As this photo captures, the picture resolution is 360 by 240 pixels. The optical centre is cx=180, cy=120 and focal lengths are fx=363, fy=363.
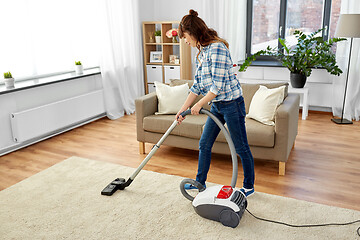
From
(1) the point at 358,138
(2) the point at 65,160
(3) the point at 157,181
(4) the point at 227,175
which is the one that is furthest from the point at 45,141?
(1) the point at 358,138

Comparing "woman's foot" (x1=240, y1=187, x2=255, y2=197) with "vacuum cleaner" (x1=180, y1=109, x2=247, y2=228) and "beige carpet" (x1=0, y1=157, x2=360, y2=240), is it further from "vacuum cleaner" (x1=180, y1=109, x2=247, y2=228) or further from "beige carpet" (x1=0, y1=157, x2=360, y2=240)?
"vacuum cleaner" (x1=180, y1=109, x2=247, y2=228)

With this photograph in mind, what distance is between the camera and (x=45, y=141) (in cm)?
420

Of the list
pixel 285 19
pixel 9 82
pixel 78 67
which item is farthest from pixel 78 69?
pixel 285 19

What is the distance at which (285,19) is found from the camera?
18.0 ft

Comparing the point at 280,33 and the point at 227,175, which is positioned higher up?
the point at 280,33

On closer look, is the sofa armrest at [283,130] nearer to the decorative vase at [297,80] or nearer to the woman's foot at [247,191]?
the woman's foot at [247,191]

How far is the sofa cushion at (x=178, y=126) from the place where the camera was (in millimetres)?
3324

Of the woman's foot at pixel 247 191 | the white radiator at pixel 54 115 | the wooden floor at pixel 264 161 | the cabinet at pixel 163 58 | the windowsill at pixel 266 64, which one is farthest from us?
the cabinet at pixel 163 58

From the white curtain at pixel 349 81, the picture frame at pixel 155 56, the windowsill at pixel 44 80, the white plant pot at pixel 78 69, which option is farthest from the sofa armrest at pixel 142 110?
the white curtain at pixel 349 81

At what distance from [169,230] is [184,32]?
1283 mm

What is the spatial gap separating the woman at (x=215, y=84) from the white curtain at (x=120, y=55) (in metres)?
2.83

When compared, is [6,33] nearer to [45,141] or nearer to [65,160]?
[45,141]

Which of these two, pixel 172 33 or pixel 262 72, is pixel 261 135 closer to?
pixel 262 72

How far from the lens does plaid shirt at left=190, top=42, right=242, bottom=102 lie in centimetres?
229
